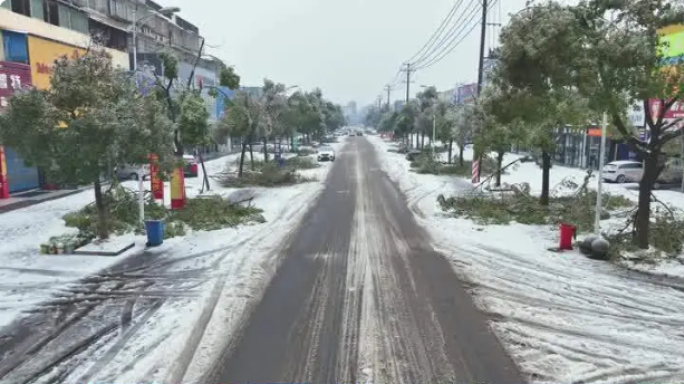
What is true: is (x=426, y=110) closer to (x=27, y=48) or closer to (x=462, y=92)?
(x=462, y=92)

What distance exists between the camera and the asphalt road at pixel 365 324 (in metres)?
6.97

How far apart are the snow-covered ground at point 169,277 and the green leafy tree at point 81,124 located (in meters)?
2.45

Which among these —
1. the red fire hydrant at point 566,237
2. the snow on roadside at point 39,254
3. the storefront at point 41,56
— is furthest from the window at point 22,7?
the red fire hydrant at point 566,237

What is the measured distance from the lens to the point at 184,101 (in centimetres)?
2144

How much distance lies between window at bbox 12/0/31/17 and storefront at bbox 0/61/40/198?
4.20 m

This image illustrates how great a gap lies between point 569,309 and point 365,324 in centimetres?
387

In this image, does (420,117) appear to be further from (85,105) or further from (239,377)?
(239,377)

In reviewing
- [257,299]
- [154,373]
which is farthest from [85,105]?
[154,373]

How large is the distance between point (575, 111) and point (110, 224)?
14.8 m

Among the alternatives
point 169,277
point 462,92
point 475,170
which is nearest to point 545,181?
point 475,170

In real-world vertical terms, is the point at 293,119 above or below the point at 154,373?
above

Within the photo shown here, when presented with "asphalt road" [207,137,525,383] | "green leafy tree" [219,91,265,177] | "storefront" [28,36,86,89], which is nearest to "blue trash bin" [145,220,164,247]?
"asphalt road" [207,137,525,383]

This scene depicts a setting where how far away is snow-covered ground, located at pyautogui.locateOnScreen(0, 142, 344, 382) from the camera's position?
7250mm

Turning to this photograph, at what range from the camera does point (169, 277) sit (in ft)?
37.4
